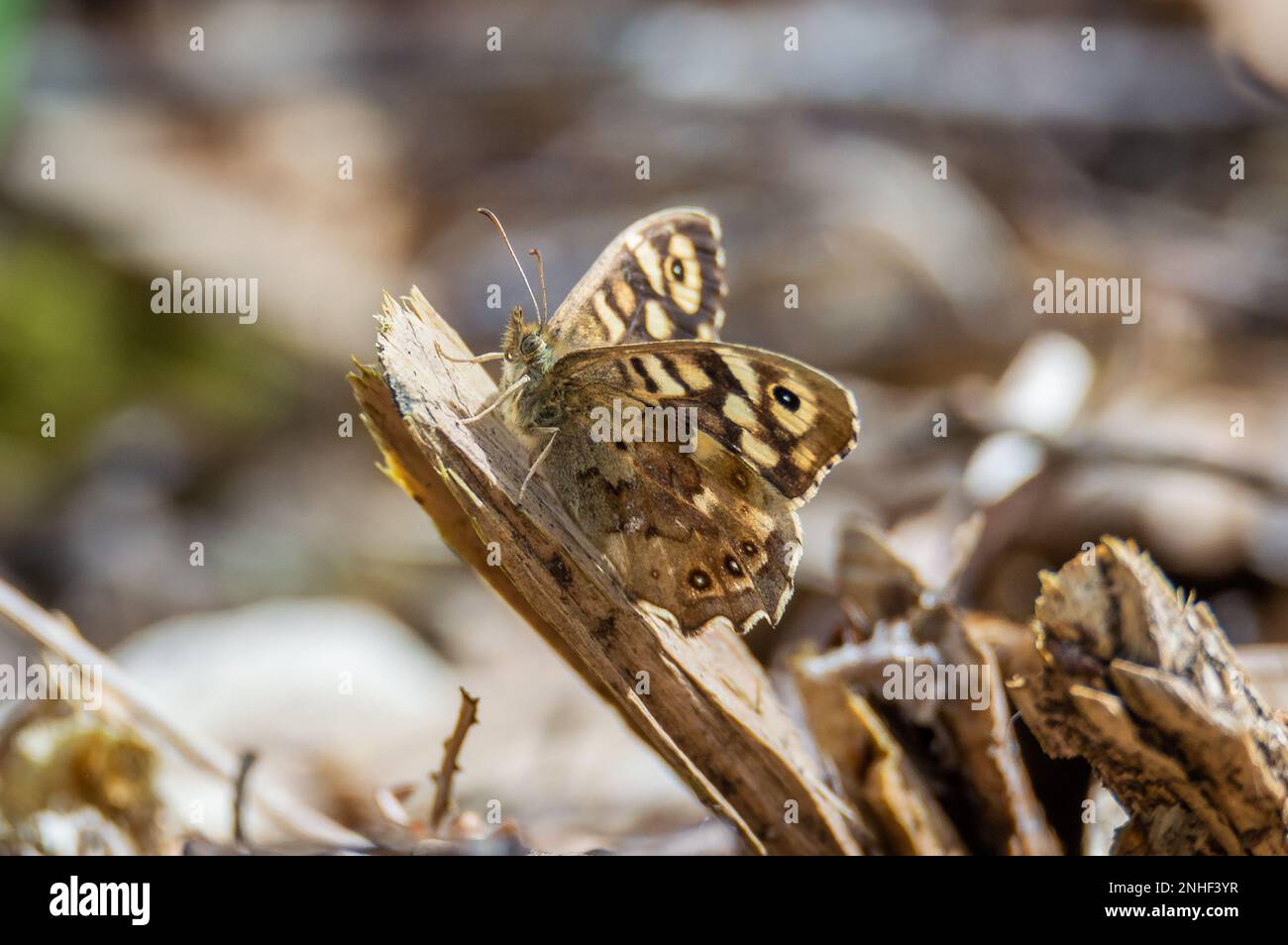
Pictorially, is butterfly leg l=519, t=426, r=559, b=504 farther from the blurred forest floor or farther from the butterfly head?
the blurred forest floor

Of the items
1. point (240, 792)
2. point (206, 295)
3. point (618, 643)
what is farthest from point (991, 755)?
point (206, 295)

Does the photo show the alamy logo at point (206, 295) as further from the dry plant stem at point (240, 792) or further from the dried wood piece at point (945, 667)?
the dried wood piece at point (945, 667)

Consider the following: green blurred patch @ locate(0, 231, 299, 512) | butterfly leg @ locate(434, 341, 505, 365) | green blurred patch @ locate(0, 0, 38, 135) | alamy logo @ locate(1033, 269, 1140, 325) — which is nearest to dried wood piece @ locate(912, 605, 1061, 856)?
butterfly leg @ locate(434, 341, 505, 365)

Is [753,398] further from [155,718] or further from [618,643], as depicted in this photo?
[155,718]

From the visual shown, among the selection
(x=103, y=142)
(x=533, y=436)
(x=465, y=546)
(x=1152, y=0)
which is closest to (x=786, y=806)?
(x=465, y=546)

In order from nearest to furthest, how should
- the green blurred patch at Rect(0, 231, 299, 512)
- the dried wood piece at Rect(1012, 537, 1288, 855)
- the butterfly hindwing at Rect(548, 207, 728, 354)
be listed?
the dried wood piece at Rect(1012, 537, 1288, 855)
the butterfly hindwing at Rect(548, 207, 728, 354)
the green blurred patch at Rect(0, 231, 299, 512)
